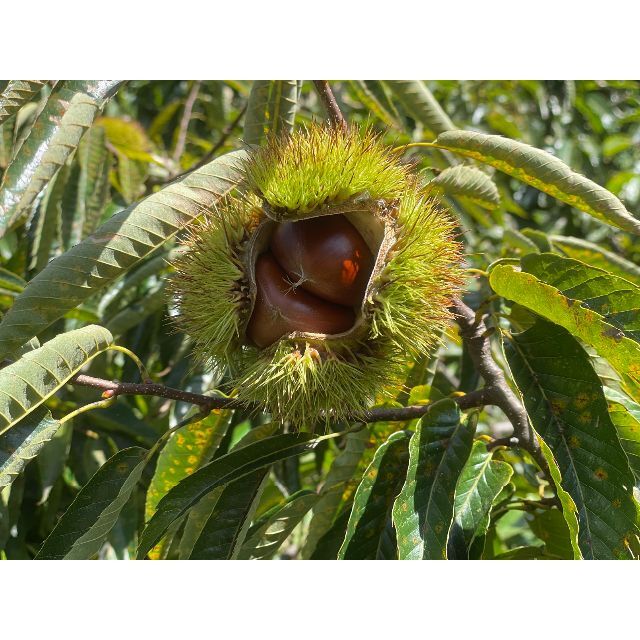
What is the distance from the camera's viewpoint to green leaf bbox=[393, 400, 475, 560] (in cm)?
102

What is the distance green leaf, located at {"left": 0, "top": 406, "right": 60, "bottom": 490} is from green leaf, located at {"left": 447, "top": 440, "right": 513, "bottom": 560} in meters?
0.60

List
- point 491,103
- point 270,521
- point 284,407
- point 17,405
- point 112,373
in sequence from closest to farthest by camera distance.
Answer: point 17,405 < point 284,407 < point 270,521 < point 112,373 < point 491,103

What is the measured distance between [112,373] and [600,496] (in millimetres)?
1604

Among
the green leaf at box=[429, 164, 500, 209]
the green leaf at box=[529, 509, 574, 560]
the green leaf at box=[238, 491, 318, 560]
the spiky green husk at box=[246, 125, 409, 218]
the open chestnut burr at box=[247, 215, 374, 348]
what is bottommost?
the green leaf at box=[529, 509, 574, 560]

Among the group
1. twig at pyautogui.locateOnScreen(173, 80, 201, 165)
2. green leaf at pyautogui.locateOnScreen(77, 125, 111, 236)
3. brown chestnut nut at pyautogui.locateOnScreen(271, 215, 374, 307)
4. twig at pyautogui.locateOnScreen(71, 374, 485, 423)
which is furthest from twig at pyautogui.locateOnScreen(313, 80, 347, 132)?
twig at pyautogui.locateOnScreen(173, 80, 201, 165)

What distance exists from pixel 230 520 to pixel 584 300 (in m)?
0.66

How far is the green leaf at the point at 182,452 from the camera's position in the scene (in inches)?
53.4

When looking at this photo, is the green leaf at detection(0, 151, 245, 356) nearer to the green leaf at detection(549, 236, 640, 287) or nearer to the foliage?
the foliage

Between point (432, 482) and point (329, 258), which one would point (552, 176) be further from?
point (432, 482)

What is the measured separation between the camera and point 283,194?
1.07m

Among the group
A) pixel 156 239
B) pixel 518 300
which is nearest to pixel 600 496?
pixel 518 300

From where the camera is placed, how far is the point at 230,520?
4.06 ft

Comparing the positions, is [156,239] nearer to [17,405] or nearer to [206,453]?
[17,405]

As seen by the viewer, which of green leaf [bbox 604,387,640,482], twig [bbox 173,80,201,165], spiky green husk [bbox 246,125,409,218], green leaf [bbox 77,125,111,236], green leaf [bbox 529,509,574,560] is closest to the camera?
spiky green husk [bbox 246,125,409,218]
